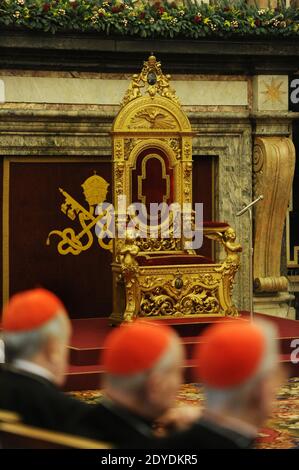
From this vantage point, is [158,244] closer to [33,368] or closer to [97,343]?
[97,343]

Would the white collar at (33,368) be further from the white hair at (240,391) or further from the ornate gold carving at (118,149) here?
the ornate gold carving at (118,149)

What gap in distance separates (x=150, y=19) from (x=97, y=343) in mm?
3365

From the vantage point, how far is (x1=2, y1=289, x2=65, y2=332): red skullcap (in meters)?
3.70

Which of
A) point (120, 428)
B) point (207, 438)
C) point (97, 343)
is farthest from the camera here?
point (97, 343)

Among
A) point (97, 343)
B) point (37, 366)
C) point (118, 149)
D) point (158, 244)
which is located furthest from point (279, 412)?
point (37, 366)

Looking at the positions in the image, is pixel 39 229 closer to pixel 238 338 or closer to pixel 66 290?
pixel 66 290

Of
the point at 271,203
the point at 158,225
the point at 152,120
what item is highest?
the point at 152,120

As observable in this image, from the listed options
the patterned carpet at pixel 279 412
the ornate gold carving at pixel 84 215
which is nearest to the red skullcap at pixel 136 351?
the patterned carpet at pixel 279 412

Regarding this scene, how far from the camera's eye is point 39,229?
38.8ft

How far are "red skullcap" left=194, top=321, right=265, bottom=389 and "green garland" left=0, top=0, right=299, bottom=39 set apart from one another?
8.33 m

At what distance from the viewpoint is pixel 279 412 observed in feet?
28.1

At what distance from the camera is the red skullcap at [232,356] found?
3139 millimetres
